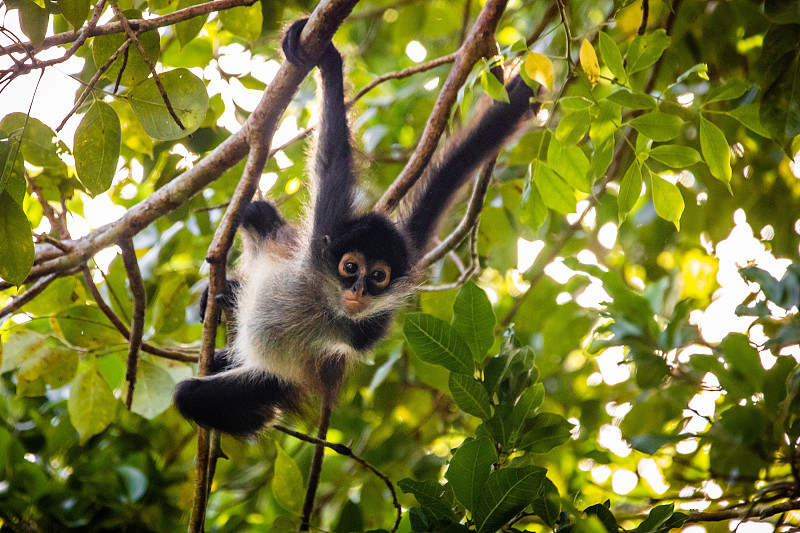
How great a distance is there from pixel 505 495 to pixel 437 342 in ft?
1.60

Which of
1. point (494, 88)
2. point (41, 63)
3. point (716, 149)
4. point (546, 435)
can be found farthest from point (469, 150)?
point (41, 63)

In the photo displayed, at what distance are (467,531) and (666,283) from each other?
2030 mm

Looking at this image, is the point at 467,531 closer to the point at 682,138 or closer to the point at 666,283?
the point at 666,283

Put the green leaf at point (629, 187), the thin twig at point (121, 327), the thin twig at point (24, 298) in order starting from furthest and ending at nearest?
the thin twig at point (121, 327) < the thin twig at point (24, 298) < the green leaf at point (629, 187)

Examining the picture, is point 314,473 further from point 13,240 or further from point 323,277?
point 13,240

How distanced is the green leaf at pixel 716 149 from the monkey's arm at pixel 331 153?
1.48 metres

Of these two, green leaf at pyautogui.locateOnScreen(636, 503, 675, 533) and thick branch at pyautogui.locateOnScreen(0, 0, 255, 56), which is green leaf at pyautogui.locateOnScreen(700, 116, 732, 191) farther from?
thick branch at pyautogui.locateOnScreen(0, 0, 255, 56)

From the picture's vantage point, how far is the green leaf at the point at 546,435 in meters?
1.92

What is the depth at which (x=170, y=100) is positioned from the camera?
7.13ft

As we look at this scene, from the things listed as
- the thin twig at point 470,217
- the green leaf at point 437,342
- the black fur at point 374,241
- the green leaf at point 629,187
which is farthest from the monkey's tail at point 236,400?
the green leaf at point 629,187

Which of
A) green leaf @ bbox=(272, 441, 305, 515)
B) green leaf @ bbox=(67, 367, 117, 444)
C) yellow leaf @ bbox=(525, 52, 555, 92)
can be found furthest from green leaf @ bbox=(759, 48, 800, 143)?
green leaf @ bbox=(67, 367, 117, 444)

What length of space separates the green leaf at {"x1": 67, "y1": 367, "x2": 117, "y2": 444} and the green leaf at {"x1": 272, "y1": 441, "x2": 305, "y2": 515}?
1.14 m

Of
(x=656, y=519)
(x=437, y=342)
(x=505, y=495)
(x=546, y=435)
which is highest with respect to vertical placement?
(x=437, y=342)

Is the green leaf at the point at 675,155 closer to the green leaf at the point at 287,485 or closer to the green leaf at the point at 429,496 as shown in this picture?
the green leaf at the point at 429,496
